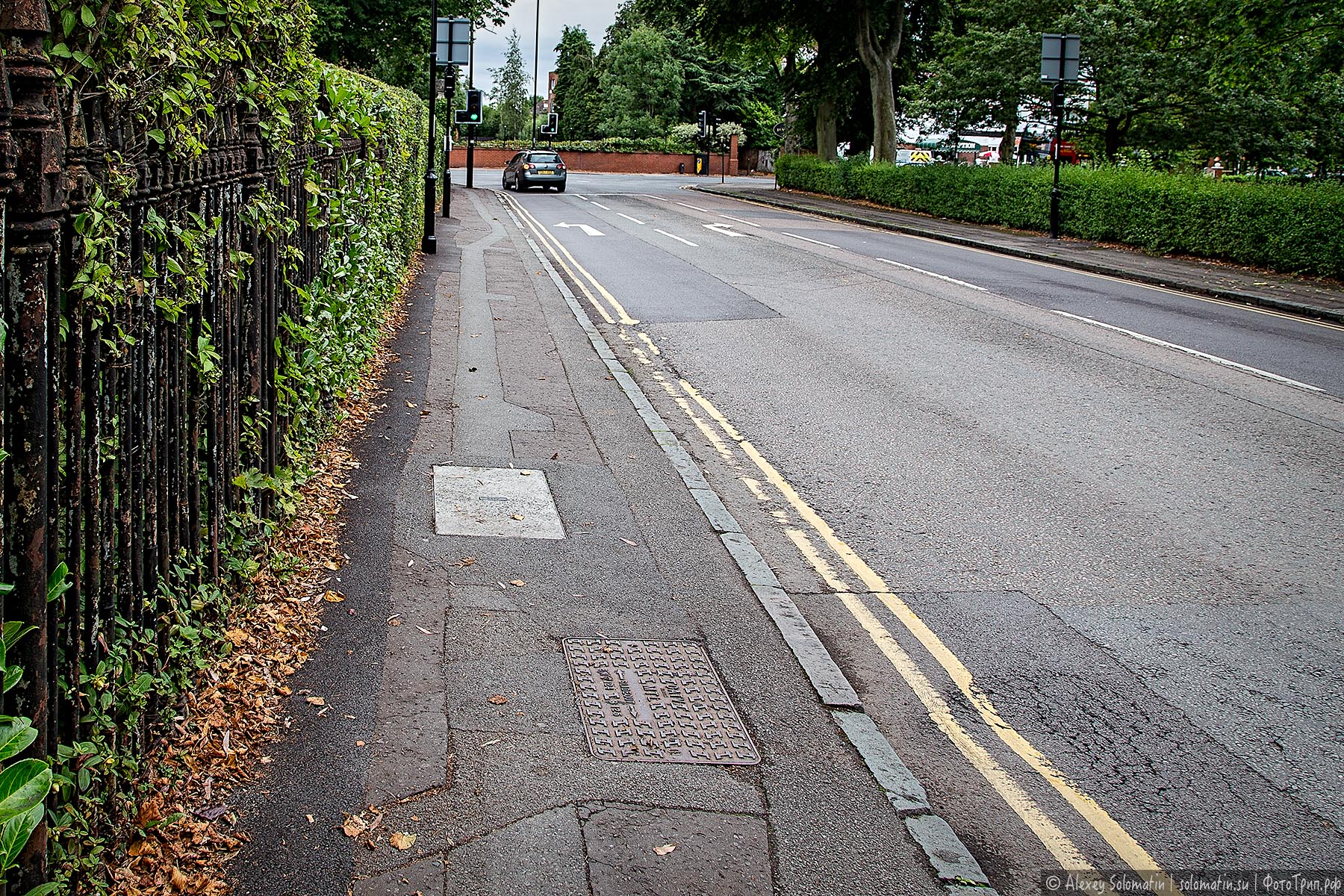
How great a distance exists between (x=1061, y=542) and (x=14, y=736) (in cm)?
585

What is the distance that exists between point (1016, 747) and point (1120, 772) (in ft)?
1.30

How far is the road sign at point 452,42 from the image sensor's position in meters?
20.8

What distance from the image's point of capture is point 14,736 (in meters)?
2.62

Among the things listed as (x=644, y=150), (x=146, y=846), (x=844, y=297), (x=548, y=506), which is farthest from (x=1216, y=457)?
(x=644, y=150)

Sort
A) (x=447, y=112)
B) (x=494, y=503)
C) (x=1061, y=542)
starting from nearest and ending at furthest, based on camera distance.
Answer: (x=1061, y=542)
(x=494, y=503)
(x=447, y=112)

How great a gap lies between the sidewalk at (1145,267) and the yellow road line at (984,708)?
11.9 m

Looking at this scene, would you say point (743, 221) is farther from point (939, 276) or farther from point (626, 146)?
point (626, 146)

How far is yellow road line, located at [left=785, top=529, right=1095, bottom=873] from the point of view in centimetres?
413

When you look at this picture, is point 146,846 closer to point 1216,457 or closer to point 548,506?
point 548,506

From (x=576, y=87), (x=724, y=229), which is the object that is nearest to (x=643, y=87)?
(x=576, y=87)

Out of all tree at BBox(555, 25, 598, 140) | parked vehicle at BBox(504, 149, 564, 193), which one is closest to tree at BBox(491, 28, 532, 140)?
tree at BBox(555, 25, 598, 140)

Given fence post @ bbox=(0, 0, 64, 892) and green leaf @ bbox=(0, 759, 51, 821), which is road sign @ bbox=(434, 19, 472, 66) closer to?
fence post @ bbox=(0, 0, 64, 892)

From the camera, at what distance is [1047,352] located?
519 inches

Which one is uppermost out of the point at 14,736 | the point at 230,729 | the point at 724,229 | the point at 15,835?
the point at 724,229
